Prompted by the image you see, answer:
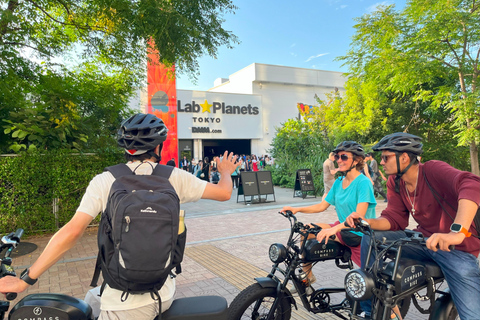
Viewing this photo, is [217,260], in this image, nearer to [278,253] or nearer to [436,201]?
[278,253]

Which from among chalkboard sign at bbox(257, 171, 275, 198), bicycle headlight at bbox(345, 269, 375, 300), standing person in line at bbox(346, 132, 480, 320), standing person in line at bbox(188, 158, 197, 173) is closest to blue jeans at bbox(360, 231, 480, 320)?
standing person in line at bbox(346, 132, 480, 320)

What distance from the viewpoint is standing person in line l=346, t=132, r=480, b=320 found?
2100mm

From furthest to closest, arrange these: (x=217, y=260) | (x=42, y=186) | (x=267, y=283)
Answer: (x=42, y=186)
(x=217, y=260)
(x=267, y=283)

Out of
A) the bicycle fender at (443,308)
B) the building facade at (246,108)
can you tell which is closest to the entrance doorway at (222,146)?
the building facade at (246,108)

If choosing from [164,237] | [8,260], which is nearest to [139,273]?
[164,237]

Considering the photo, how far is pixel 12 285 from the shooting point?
1.56 meters

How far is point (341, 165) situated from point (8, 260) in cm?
286

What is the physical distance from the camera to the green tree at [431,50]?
1104 cm

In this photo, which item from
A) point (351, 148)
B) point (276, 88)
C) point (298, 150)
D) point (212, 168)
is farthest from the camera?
point (276, 88)

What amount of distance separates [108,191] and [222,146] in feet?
106

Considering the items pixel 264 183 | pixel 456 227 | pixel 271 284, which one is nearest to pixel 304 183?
pixel 264 183

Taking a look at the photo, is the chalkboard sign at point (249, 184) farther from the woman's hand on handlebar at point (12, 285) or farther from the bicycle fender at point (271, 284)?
the woman's hand on handlebar at point (12, 285)

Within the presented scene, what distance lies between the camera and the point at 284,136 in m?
19.2

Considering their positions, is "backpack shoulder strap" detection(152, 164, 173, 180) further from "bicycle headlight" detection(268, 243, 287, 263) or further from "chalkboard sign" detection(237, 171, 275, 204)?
"chalkboard sign" detection(237, 171, 275, 204)
